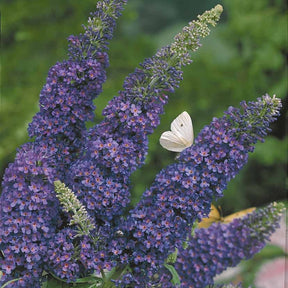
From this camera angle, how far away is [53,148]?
1.18 meters

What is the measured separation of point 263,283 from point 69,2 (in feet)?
6.22

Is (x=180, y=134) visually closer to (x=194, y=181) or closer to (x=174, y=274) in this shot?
(x=194, y=181)

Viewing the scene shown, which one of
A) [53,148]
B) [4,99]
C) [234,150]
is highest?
[4,99]

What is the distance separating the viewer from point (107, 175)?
117 cm

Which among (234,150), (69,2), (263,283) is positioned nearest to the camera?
(234,150)

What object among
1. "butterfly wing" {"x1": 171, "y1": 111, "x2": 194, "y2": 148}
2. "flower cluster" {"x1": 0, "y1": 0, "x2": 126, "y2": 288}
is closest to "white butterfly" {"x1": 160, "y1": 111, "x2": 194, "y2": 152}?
"butterfly wing" {"x1": 171, "y1": 111, "x2": 194, "y2": 148}

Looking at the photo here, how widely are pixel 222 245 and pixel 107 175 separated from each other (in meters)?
0.34

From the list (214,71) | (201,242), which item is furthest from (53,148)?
(214,71)

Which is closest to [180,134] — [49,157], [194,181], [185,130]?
[185,130]

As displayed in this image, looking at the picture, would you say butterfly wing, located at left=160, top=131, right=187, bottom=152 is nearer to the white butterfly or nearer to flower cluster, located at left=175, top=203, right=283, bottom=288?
the white butterfly

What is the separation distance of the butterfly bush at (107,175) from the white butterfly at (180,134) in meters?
0.05

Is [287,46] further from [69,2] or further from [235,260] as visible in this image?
[235,260]

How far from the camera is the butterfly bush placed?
3.70ft

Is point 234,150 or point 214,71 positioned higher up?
point 214,71
